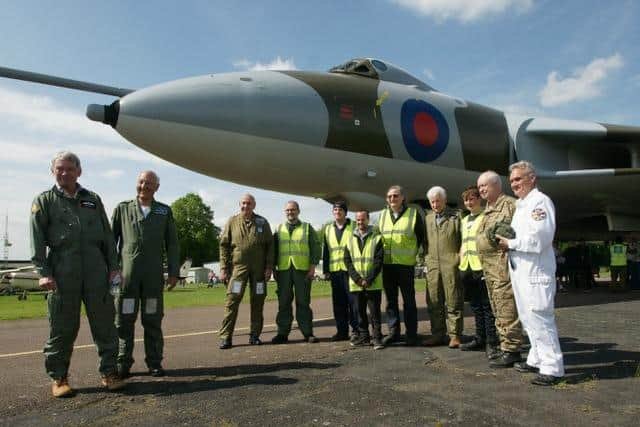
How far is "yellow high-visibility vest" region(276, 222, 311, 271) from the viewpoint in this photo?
6.18m

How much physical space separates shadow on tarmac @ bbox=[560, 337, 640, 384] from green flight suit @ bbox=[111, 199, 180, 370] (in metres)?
3.64

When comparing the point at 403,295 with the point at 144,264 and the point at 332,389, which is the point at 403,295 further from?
the point at 144,264

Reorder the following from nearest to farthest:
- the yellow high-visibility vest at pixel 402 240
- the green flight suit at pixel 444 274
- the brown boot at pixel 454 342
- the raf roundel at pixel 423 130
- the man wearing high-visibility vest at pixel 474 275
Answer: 1. the man wearing high-visibility vest at pixel 474 275
2. the brown boot at pixel 454 342
3. the green flight suit at pixel 444 274
4. the yellow high-visibility vest at pixel 402 240
5. the raf roundel at pixel 423 130

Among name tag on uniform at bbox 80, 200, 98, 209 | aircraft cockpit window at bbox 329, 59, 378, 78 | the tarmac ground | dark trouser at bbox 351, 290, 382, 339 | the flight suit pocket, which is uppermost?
aircraft cockpit window at bbox 329, 59, 378, 78

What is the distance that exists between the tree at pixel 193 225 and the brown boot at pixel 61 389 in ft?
184

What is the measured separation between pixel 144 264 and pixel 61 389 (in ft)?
4.03

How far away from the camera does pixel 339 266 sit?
6.05 m

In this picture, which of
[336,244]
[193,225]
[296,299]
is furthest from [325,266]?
[193,225]

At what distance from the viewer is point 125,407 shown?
3201mm

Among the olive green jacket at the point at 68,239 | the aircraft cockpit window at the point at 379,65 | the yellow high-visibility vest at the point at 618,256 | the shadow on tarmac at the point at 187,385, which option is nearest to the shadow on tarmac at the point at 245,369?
the shadow on tarmac at the point at 187,385

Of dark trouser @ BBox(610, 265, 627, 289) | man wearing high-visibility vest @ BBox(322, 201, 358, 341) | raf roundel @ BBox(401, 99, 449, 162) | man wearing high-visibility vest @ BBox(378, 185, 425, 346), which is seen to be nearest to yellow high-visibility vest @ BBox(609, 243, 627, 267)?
dark trouser @ BBox(610, 265, 627, 289)

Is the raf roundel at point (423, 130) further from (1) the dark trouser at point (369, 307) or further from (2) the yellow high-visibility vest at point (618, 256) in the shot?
(2) the yellow high-visibility vest at point (618, 256)

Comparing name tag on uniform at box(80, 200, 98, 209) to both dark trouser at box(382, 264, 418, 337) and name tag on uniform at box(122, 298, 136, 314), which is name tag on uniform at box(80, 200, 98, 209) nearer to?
name tag on uniform at box(122, 298, 136, 314)

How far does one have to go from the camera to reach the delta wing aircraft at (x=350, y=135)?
6422mm
